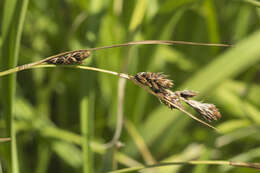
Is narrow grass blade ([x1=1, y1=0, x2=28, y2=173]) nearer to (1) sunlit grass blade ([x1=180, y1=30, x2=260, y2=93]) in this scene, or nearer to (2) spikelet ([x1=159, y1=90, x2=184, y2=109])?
(2) spikelet ([x1=159, y1=90, x2=184, y2=109])

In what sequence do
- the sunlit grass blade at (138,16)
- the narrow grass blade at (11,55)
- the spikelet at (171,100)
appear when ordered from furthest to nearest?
the sunlit grass blade at (138,16)
the narrow grass blade at (11,55)
the spikelet at (171,100)

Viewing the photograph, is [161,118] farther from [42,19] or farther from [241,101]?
[42,19]

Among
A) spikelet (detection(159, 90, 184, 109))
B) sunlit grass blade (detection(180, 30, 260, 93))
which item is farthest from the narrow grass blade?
sunlit grass blade (detection(180, 30, 260, 93))

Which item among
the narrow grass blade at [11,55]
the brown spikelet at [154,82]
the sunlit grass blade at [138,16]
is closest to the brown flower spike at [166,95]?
the brown spikelet at [154,82]

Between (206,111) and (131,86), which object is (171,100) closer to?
(206,111)

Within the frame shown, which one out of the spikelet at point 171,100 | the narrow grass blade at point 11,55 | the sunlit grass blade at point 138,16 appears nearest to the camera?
the spikelet at point 171,100

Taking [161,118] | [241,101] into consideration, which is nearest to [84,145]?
[161,118]

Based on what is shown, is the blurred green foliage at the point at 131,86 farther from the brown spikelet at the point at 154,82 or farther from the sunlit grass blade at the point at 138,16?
the brown spikelet at the point at 154,82

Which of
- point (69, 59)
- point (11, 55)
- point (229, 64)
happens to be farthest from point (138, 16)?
point (69, 59)
